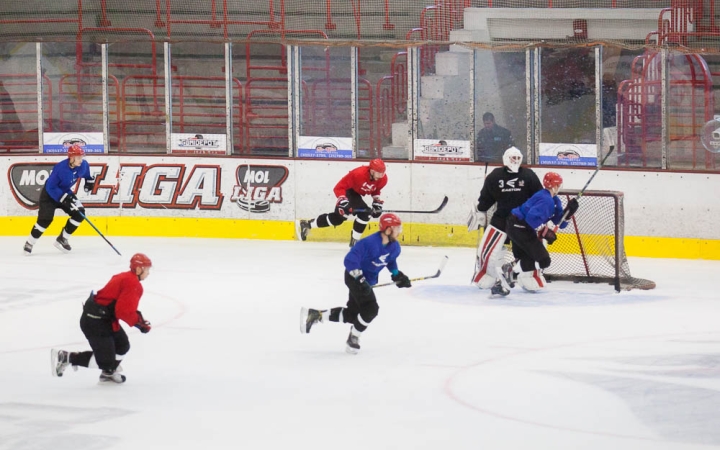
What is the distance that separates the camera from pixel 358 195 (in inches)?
491

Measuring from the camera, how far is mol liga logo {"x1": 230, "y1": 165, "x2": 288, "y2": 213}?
13875 mm

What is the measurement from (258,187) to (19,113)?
2971mm

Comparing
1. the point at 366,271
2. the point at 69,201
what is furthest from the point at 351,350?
the point at 69,201

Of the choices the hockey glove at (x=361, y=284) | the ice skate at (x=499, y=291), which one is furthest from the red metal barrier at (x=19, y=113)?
the hockey glove at (x=361, y=284)

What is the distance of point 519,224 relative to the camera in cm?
1013

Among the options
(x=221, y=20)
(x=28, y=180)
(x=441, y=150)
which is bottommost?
(x=28, y=180)

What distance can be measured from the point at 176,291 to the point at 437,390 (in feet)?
13.6

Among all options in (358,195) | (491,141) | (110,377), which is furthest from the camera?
(491,141)

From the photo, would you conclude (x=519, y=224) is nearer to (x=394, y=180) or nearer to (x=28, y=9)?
(x=394, y=180)

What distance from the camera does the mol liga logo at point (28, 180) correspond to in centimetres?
1425

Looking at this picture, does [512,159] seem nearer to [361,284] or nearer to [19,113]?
[361,284]

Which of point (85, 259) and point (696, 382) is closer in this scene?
point (696, 382)

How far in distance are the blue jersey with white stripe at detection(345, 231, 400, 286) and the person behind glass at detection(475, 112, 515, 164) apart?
17.3 feet

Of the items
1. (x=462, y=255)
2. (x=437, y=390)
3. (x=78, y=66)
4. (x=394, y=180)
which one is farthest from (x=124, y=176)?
(x=437, y=390)
